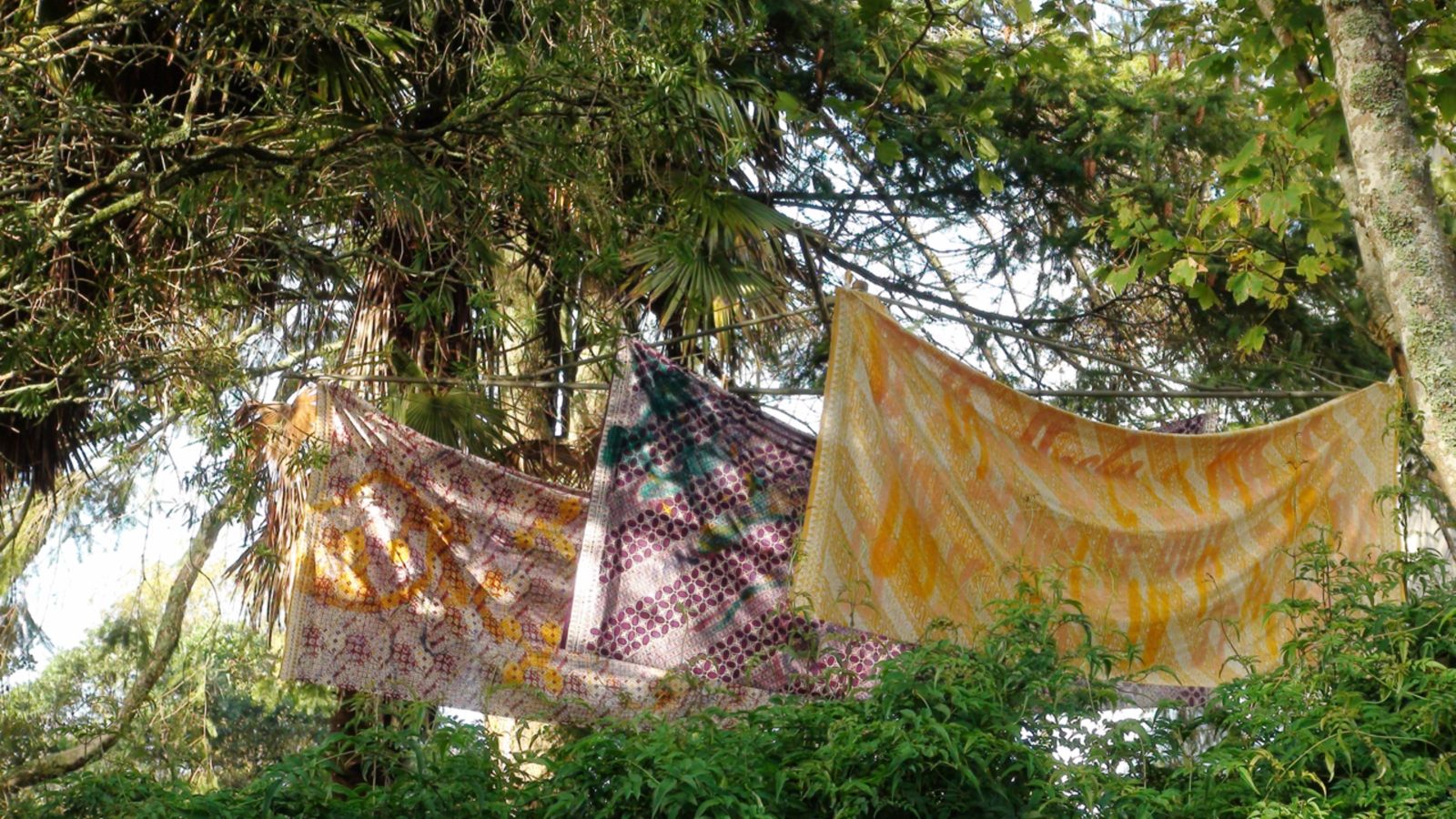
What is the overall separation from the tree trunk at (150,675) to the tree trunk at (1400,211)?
2.92 metres

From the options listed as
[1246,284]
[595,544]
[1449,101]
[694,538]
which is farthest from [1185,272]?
[595,544]

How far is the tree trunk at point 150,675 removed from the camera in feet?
12.9

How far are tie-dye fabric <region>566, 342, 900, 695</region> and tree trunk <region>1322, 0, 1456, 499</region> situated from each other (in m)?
1.42

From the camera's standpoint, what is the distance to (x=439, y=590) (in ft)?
12.9

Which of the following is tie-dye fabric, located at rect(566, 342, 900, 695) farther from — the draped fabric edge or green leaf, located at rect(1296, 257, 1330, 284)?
green leaf, located at rect(1296, 257, 1330, 284)

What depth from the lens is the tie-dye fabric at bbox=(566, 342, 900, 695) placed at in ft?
12.5

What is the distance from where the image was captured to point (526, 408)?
576 centimetres

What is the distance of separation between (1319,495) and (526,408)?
285 centimetres

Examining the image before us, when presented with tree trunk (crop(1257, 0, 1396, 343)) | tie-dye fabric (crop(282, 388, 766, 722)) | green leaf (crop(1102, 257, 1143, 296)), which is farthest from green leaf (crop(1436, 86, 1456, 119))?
tie-dye fabric (crop(282, 388, 766, 722))

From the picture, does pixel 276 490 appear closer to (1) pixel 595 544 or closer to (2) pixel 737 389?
(1) pixel 595 544

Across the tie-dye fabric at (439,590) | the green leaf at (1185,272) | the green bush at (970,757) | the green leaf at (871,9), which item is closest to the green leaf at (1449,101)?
the green leaf at (1185,272)

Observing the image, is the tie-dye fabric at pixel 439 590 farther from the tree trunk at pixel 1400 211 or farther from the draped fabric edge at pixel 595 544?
the tree trunk at pixel 1400 211

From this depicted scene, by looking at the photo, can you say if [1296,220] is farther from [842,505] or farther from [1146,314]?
[842,505]

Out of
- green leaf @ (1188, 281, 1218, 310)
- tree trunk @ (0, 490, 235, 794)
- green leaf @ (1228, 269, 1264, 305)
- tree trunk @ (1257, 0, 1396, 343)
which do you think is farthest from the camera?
green leaf @ (1188, 281, 1218, 310)
